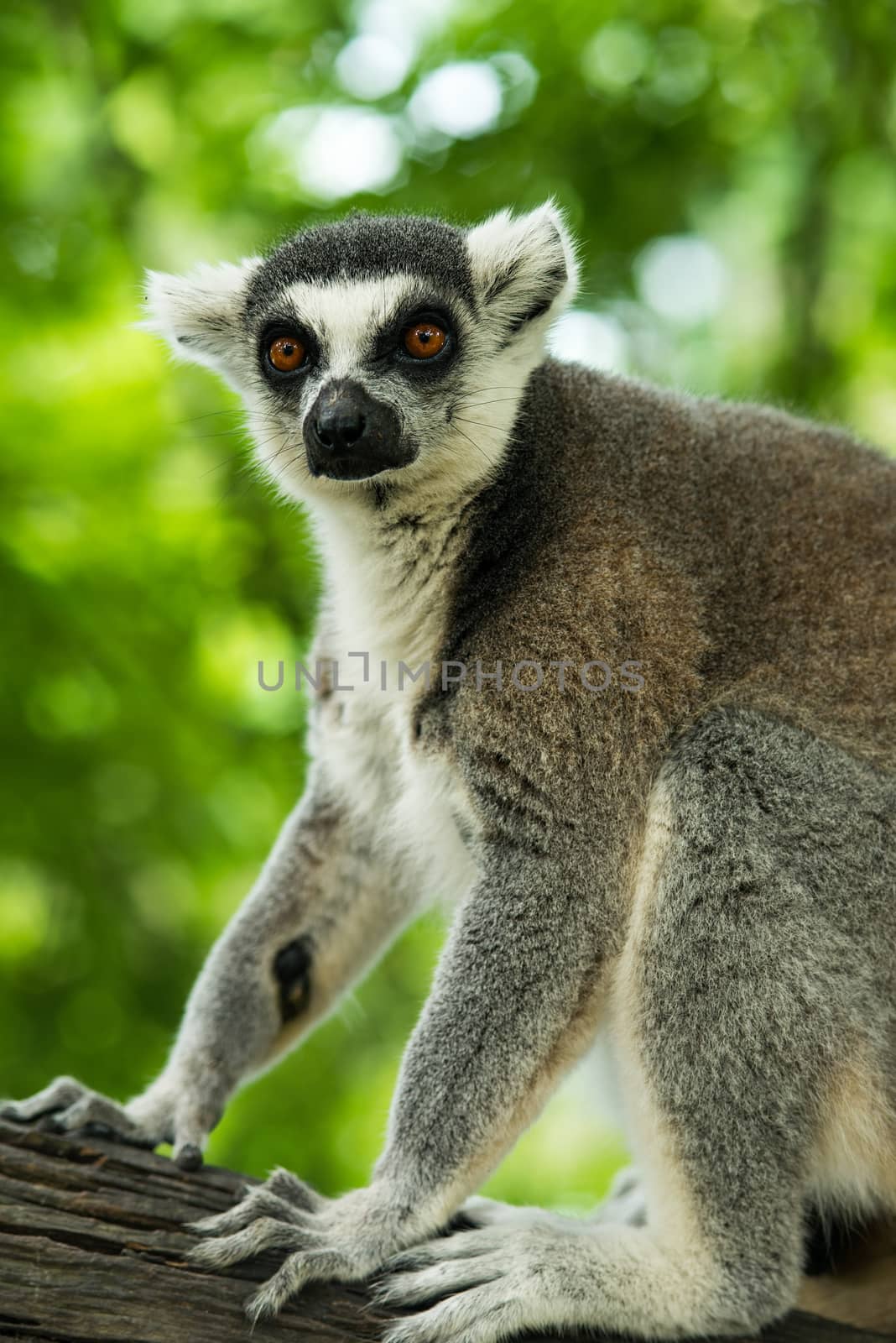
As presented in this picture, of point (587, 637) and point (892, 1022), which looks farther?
point (587, 637)

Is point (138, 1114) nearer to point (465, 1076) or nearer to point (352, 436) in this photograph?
point (465, 1076)

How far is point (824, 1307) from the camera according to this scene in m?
4.09


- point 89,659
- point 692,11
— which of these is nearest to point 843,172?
point 692,11

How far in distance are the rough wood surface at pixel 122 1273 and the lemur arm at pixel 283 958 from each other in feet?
1.46

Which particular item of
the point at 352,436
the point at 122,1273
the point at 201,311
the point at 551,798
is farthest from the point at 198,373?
the point at 122,1273

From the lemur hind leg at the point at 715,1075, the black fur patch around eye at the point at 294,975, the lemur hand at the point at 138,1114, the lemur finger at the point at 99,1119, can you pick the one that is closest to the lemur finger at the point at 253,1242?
the lemur hind leg at the point at 715,1075

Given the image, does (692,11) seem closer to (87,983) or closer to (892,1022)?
(892,1022)

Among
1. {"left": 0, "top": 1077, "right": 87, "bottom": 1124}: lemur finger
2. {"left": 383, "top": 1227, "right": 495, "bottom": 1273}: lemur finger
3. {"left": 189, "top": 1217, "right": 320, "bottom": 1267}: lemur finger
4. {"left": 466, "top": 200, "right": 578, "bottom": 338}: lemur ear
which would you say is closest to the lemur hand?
{"left": 0, "top": 1077, "right": 87, "bottom": 1124}: lemur finger

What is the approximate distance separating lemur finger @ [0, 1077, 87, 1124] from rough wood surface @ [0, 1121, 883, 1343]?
0.45ft

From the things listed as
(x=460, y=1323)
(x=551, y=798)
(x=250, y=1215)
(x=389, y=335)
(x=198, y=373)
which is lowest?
(x=460, y=1323)

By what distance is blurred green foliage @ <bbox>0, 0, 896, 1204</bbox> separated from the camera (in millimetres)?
5383

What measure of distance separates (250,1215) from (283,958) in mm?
1145

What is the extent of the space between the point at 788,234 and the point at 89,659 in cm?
439

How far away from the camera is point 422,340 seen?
4152 millimetres
